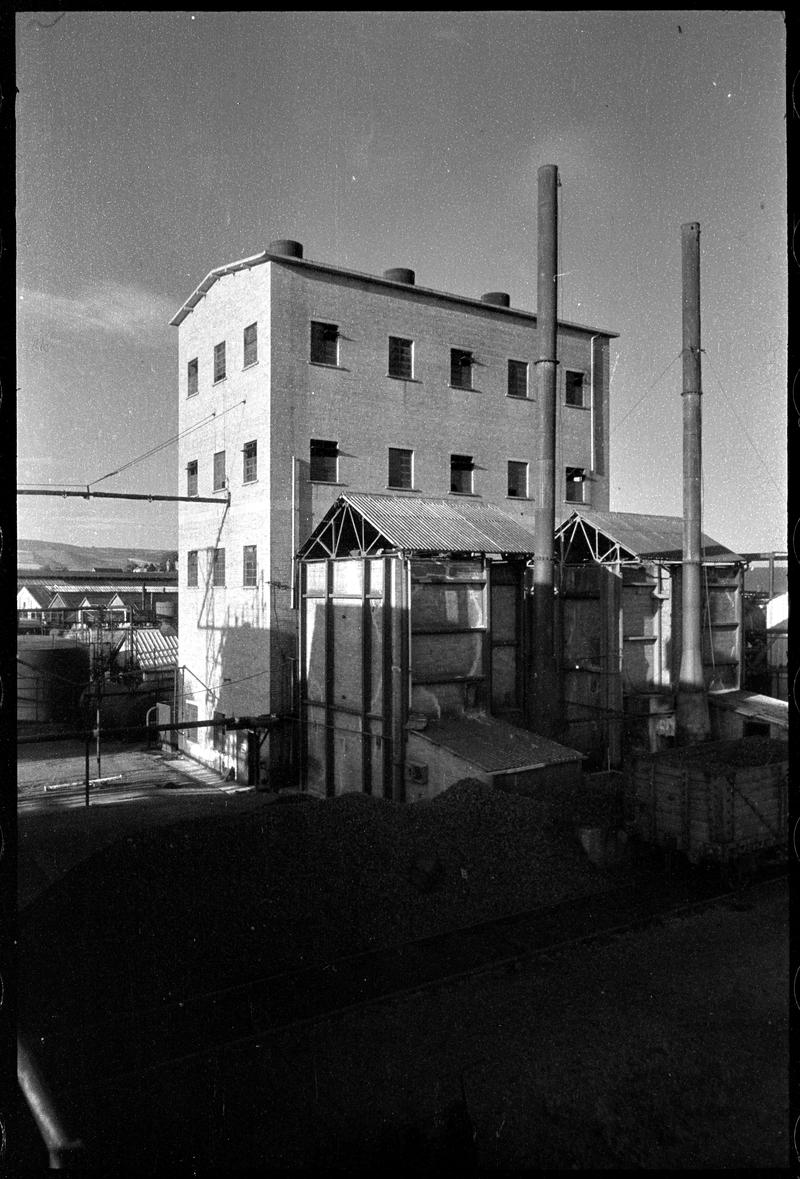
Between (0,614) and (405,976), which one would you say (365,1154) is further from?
(0,614)

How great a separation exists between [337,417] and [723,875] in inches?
706

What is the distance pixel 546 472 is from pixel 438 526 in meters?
3.31

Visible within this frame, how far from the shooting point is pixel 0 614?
2.75 m

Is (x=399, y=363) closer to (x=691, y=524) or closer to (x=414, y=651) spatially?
(x=691, y=524)

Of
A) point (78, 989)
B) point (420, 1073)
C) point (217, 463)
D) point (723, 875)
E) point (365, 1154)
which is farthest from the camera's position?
point (217, 463)

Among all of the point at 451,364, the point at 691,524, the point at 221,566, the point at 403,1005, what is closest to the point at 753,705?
the point at 691,524

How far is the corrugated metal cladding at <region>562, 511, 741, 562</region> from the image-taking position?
21531mm

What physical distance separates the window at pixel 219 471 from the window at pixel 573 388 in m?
13.6

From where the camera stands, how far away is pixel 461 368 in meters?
27.8

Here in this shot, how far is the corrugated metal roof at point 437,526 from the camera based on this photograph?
61.6 ft

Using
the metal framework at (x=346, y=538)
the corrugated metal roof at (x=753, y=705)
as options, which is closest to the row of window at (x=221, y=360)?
the metal framework at (x=346, y=538)

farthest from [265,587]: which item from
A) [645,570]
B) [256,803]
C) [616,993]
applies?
[616,993]

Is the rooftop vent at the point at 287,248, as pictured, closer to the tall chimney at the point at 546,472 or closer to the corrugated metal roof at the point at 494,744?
the tall chimney at the point at 546,472

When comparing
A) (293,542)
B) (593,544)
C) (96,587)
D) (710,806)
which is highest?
(293,542)
